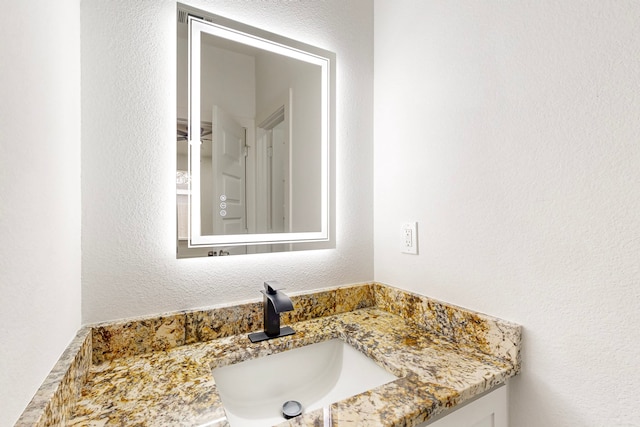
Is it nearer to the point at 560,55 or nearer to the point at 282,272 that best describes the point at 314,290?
the point at 282,272

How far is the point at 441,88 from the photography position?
950mm

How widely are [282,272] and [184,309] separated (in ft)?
1.06

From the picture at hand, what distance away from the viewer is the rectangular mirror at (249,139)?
0.89 m

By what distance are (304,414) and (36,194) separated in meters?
0.64

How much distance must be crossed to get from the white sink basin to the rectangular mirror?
35 cm

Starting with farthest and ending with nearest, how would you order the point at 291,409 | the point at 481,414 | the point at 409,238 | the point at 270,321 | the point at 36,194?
1. the point at 409,238
2. the point at 270,321
3. the point at 291,409
4. the point at 481,414
5. the point at 36,194

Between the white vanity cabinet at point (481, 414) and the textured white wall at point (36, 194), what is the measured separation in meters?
0.73

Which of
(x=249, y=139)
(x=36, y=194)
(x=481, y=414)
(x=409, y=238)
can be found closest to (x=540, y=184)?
(x=409, y=238)

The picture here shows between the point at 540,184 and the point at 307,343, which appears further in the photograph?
the point at 307,343

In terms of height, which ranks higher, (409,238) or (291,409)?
(409,238)

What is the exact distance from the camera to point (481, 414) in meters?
0.71

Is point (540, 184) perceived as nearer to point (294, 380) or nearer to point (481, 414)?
point (481, 414)

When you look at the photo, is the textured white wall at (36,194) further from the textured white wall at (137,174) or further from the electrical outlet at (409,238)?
the electrical outlet at (409,238)

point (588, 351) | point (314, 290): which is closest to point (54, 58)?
point (314, 290)
